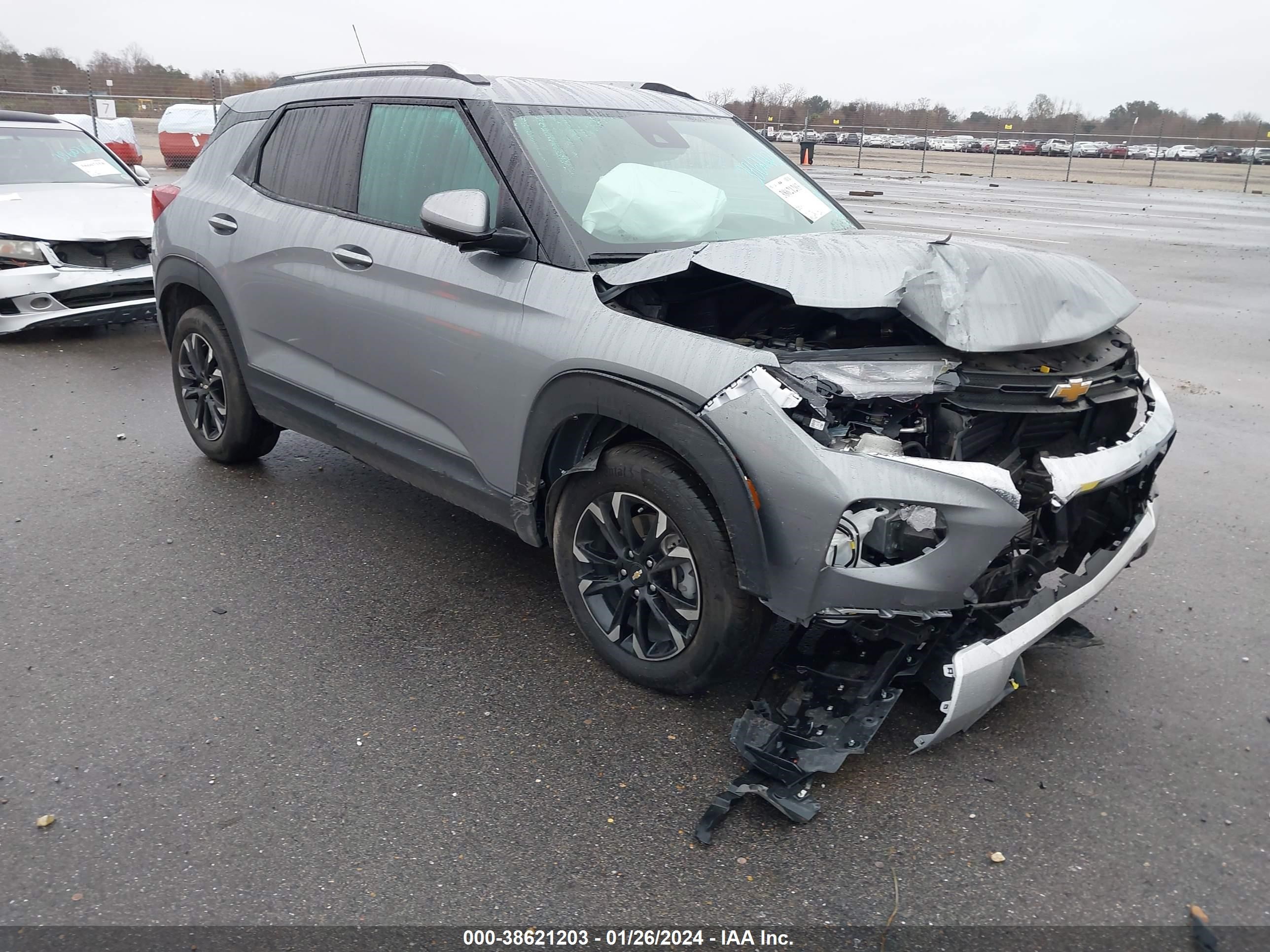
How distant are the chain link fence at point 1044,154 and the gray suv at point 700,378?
28157mm

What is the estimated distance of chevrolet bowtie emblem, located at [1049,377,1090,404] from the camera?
9.78ft

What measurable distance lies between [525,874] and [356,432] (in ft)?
7.49

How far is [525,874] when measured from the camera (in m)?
2.54

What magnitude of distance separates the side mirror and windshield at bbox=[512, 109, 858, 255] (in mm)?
231

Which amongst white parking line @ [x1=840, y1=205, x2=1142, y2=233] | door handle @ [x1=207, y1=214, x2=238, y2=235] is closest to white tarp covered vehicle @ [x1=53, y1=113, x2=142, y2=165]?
white parking line @ [x1=840, y1=205, x2=1142, y2=233]

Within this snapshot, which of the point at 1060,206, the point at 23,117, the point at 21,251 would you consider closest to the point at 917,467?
the point at 21,251

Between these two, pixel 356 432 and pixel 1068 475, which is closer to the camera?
pixel 1068 475

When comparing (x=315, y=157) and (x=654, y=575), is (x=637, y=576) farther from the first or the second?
(x=315, y=157)

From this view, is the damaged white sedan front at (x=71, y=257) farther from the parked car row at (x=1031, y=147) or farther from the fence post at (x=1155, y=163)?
the parked car row at (x=1031, y=147)

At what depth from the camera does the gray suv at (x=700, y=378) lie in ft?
8.94

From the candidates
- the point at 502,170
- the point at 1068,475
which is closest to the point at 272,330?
the point at 502,170

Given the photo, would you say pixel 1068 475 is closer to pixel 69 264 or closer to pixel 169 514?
pixel 169 514

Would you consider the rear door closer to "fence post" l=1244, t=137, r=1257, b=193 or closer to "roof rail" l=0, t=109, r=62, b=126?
"roof rail" l=0, t=109, r=62, b=126

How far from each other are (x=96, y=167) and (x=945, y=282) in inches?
370
